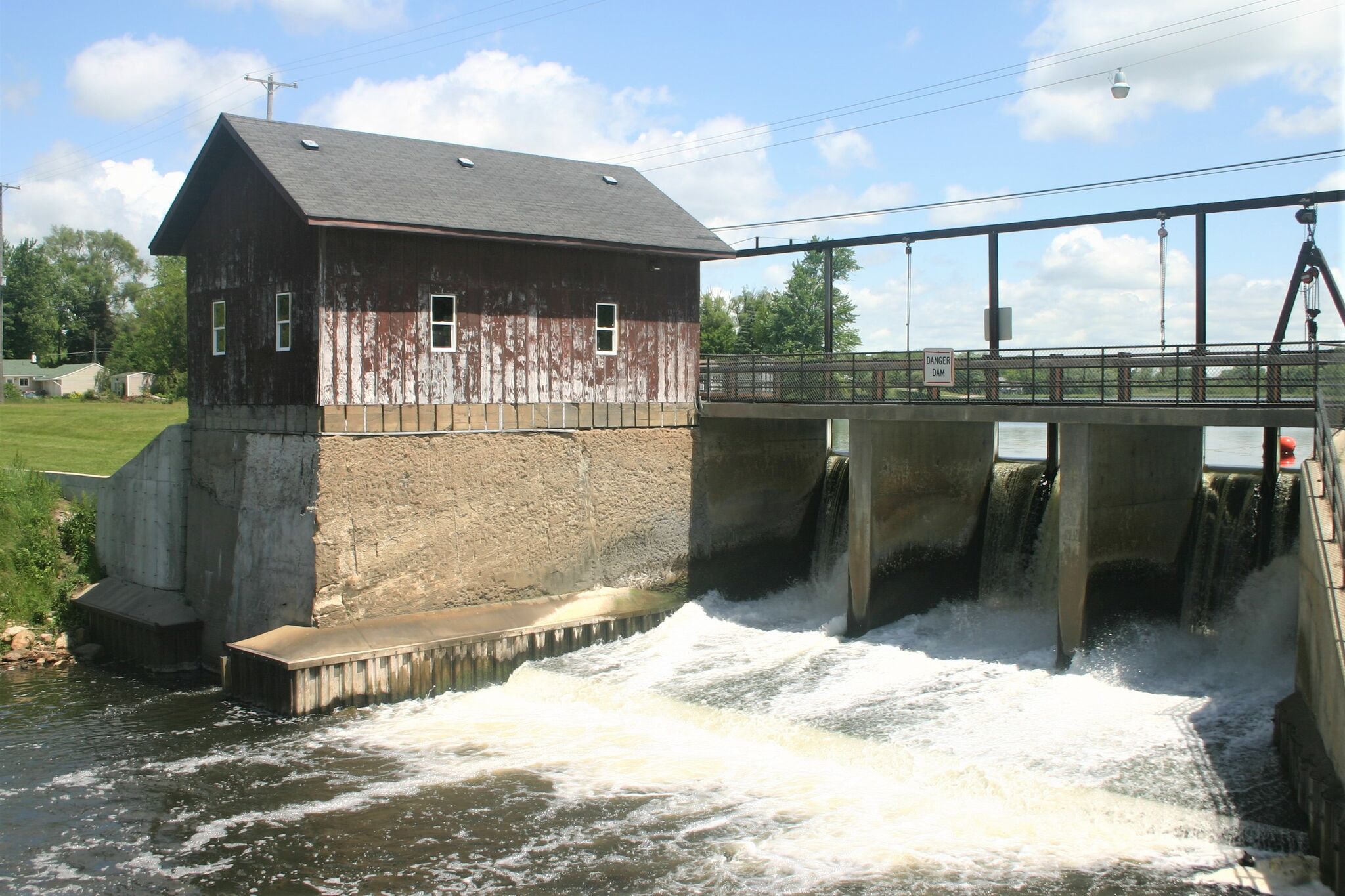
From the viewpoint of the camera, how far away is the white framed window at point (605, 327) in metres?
21.6

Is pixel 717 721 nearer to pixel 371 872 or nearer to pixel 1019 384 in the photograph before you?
pixel 371 872

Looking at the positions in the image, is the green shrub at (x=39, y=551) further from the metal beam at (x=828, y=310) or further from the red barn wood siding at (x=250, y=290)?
the metal beam at (x=828, y=310)

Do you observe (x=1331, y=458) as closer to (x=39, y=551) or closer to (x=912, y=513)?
(x=912, y=513)

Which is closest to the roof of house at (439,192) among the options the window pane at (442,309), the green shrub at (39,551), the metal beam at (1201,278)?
the window pane at (442,309)

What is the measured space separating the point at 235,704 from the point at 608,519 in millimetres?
7251

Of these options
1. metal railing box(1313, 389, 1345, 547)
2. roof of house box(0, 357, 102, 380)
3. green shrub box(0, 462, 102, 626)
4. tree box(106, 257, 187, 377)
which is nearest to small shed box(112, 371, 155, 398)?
tree box(106, 257, 187, 377)

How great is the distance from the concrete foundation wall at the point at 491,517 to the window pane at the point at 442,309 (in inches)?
81.0

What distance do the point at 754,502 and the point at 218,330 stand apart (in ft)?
36.8

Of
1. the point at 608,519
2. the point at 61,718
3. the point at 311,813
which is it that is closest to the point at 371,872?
the point at 311,813

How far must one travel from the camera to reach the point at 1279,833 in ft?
36.9

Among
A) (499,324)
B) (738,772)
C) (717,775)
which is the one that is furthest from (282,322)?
(738,772)

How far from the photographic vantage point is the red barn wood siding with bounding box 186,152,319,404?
18.5 meters

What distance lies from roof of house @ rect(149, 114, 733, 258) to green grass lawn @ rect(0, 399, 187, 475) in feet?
39.7

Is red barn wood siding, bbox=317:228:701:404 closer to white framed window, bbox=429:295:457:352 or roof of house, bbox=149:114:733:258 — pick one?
white framed window, bbox=429:295:457:352
